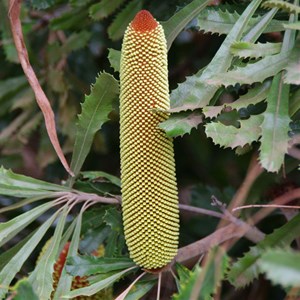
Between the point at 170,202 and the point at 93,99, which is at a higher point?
the point at 93,99

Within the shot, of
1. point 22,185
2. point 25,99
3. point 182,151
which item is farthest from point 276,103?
point 182,151

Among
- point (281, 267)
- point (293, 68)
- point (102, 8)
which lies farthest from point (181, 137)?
point (281, 267)

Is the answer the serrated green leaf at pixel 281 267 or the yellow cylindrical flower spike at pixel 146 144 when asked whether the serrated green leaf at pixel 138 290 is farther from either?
the serrated green leaf at pixel 281 267

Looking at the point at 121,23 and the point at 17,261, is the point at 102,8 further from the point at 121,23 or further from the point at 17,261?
the point at 17,261

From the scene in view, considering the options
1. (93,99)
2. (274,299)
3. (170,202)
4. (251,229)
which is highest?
(93,99)

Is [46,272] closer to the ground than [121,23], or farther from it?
closer to the ground

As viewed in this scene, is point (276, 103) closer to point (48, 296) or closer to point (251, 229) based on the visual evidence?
point (251, 229)
